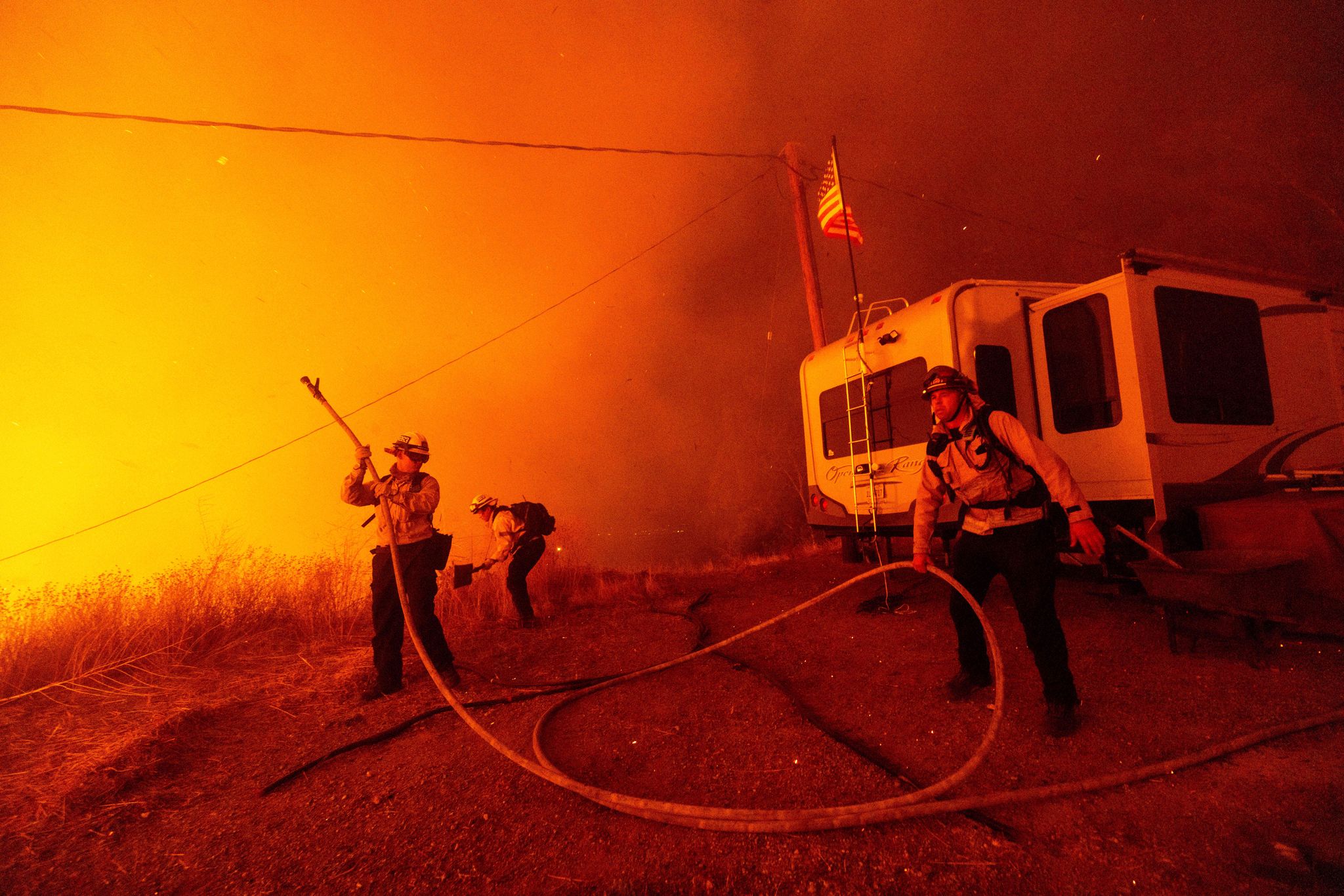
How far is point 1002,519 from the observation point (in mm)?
3104

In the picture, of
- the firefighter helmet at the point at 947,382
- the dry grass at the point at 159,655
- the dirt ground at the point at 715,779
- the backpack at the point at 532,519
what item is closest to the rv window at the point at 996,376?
the dirt ground at the point at 715,779

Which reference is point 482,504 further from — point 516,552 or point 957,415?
point 957,415

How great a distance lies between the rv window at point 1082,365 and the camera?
4824mm

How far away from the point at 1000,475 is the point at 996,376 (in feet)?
8.79

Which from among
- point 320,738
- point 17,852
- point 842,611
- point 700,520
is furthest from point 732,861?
point 700,520

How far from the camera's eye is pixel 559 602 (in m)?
8.47

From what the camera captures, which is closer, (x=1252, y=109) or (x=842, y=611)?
(x=842, y=611)

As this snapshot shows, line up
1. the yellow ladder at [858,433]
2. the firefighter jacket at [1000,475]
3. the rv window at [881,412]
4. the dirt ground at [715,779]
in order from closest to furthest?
the dirt ground at [715,779], the firefighter jacket at [1000,475], the rv window at [881,412], the yellow ladder at [858,433]

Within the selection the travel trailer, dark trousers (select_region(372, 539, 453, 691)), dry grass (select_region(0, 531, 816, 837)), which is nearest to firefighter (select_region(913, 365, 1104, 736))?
the travel trailer

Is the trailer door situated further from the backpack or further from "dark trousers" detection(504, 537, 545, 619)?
"dark trousers" detection(504, 537, 545, 619)

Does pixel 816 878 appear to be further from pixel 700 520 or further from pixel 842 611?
pixel 700 520

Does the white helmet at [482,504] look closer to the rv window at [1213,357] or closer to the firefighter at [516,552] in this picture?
the firefighter at [516,552]

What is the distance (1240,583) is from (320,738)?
20.2 ft

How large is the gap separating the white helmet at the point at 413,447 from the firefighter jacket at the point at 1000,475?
4049 mm
